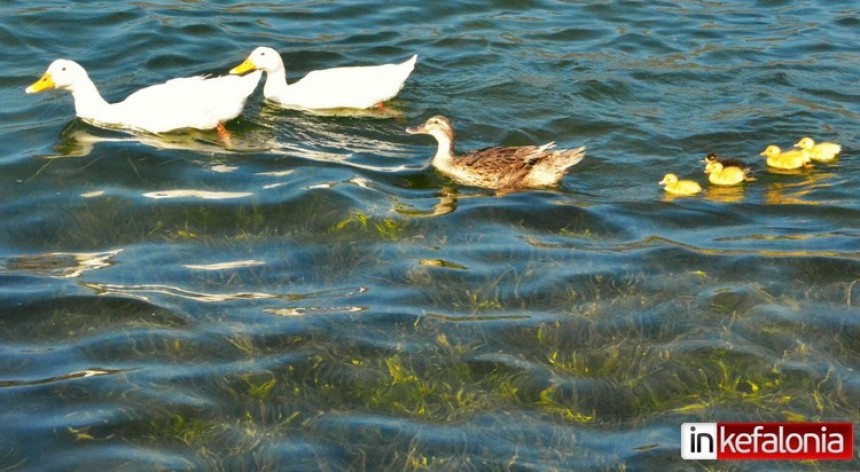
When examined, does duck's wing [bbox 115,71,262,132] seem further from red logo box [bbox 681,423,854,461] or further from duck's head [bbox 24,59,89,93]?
red logo box [bbox 681,423,854,461]

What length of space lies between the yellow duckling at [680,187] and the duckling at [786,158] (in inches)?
37.5

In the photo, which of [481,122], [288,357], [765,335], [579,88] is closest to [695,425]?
[765,335]

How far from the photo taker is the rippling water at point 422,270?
6.42 m

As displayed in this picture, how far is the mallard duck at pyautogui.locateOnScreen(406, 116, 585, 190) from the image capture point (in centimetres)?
992

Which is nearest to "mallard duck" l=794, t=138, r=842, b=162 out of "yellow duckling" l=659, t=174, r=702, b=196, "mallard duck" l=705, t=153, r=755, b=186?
"mallard duck" l=705, t=153, r=755, b=186

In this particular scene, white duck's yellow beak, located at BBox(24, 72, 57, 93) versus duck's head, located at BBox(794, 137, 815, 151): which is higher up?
white duck's yellow beak, located at BBox(24, 72, 57, 93)

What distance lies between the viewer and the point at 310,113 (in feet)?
39.0

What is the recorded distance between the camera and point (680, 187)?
32.4 feet

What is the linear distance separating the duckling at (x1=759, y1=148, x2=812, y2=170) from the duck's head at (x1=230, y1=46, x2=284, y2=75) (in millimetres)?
4731

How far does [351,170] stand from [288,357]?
131 inches

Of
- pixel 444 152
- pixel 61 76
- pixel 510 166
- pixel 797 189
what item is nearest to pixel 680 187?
pixel 797 189

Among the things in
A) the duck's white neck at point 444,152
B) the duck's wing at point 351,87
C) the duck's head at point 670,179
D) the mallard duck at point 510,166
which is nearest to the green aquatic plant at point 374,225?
the mallard duck at point 510,166

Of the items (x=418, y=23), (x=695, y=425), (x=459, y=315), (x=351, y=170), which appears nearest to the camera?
(x=695, y=425)

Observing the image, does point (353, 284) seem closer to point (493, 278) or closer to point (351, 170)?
point (493, 278)
